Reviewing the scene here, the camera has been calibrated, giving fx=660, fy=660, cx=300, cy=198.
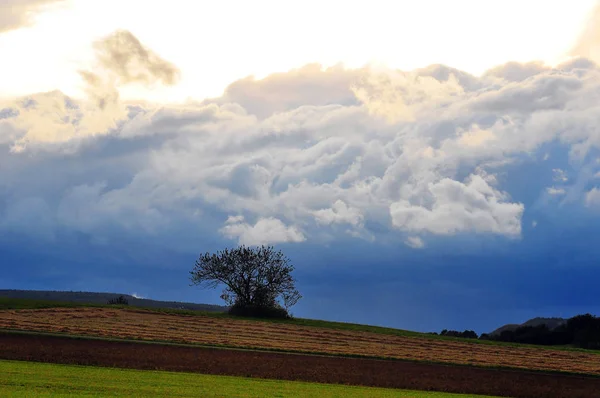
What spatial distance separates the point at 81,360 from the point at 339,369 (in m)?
16.4

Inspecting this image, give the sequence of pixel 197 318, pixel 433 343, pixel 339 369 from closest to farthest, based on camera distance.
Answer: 1. pixel 339 369
2. pixel 433 343
3. pixel 197 318

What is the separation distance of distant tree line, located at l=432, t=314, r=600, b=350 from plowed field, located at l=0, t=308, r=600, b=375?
27.4 meters

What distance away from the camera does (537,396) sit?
125 ft

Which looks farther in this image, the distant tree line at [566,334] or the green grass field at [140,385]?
the distant tree line at [566,334]

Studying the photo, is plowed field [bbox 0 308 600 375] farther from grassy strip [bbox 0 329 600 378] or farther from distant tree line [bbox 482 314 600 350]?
distant tree line [bbox 482 314 600 350]

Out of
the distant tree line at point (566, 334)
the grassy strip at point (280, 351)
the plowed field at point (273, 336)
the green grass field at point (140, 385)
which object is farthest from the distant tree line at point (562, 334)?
the green grass field at point (140, 385)

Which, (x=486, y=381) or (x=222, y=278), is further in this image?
(x=222, y=278)

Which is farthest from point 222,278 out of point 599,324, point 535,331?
point 599,324

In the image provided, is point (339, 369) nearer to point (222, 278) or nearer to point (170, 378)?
point (170, 378)

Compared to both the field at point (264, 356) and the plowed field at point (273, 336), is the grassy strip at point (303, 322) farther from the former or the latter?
the plowed field at point (273, 336)

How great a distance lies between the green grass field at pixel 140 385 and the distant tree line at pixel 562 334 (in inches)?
3048

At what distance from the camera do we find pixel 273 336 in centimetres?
7025

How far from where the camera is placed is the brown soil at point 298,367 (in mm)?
37531

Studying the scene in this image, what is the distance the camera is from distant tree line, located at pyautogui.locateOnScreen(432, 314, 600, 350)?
101812mm
